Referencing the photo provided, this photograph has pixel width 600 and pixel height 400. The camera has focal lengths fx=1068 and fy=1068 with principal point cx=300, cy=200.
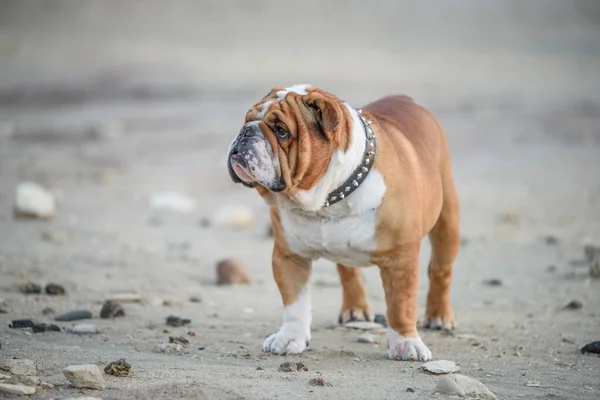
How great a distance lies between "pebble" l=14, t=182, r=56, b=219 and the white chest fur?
17.4 ft

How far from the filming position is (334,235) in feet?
19.1

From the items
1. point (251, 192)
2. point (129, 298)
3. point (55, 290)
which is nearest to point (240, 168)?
point (129, 298)

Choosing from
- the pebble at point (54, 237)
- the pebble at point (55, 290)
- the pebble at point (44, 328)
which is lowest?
the pebble at point (44, 328)

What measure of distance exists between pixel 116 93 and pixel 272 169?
17.4 m

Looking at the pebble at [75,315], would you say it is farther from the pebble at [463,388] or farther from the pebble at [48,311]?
the pebble at [463,388]

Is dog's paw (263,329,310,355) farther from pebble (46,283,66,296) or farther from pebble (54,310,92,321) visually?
pebble (46,283,66,296)

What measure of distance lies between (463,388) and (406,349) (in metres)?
0.90

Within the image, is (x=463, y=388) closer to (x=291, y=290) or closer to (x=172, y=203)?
(x=291, y=290)

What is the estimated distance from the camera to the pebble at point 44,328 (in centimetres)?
616

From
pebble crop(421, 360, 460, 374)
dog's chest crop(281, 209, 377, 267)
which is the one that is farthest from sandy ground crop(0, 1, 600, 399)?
dog's chest crop(281, 209, 377, 267)

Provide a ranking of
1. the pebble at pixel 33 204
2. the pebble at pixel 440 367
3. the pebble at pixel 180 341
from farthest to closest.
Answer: the pebble at pixel 33 204, the pebble at pixel 180 341, the pebble at pixel 440 367

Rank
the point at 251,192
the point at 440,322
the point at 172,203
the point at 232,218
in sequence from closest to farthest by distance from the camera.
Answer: the point at 440,322, the point at 232,218, the point at 172,203, the point at 251,192

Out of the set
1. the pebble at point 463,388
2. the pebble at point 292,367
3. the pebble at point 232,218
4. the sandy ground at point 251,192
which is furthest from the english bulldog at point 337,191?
the pebble at point 232,218

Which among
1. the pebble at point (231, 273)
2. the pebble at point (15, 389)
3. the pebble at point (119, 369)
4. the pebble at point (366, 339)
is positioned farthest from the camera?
the pebble at point (231, 273)
